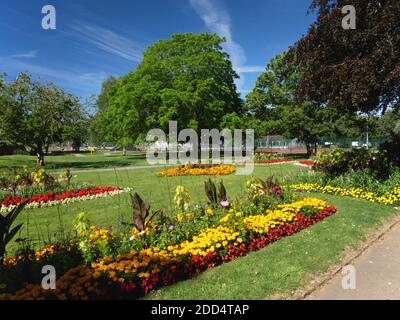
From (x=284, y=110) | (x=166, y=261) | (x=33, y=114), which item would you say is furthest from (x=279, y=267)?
(x=284, y=110)

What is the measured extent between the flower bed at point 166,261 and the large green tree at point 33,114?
759 inches

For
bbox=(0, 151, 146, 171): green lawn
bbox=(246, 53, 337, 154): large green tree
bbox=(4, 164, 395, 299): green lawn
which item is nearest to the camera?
bbox=(4, 164, 395, 299): green lawn

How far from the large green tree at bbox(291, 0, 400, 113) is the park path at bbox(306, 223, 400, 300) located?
13.2 feet

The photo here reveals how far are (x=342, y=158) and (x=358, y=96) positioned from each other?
4928 mm

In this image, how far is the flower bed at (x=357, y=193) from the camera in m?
8.55

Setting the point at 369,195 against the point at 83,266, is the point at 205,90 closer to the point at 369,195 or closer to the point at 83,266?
the point at 369,195

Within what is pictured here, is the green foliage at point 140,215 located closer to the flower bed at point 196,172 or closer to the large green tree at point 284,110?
the flower bed at point 196,172

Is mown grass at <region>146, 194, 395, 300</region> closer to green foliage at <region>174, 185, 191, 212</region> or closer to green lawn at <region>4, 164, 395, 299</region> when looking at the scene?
green lawn at <region>4, 164, 395, 299</region>

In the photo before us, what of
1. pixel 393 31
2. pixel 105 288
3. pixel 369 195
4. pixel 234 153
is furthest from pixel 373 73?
pixel 234 153

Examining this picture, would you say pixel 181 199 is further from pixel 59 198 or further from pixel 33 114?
pixel 33 114

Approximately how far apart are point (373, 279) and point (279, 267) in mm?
1227

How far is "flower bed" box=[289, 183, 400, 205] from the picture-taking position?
8547mm

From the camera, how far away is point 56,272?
4.07 metres

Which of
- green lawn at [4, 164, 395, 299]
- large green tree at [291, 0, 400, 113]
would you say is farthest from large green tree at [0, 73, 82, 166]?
large green tree at [291, 0, 400, 113]
